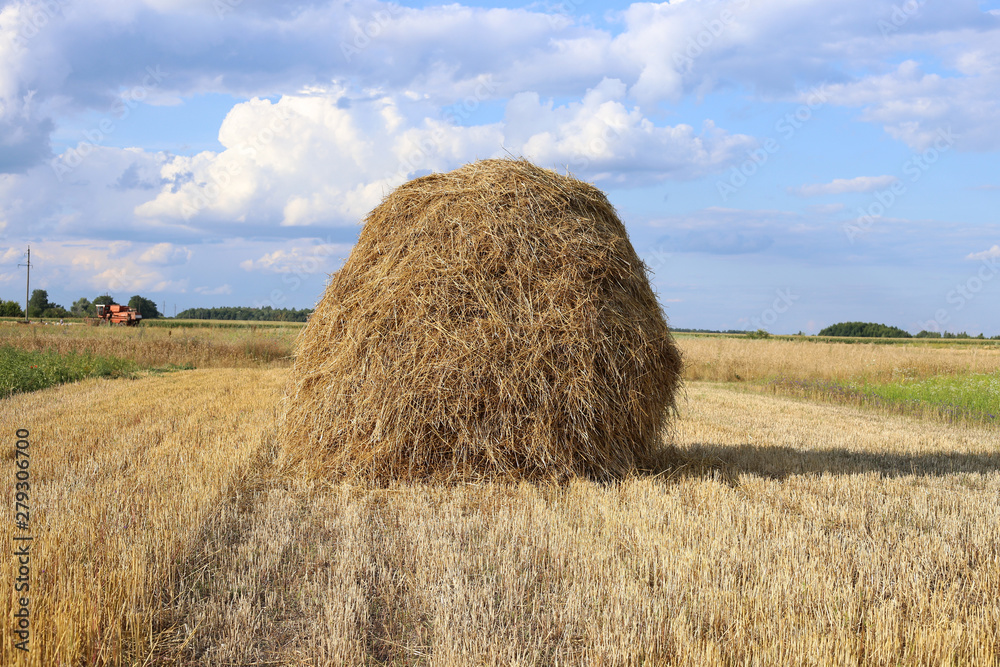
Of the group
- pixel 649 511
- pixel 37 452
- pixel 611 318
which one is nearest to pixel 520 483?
pixel 649 511

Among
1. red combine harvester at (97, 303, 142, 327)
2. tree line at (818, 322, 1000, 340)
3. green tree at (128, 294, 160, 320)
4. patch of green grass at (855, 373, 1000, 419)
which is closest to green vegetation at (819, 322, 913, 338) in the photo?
tree line at (818, 322, 1000, 340)

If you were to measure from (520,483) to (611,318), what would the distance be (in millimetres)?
1895

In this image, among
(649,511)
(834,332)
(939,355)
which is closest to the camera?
(649,511)

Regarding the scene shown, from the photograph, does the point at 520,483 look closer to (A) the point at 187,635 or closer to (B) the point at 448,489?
(B) the point at 448,489

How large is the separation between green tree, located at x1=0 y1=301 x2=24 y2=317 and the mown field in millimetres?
70954

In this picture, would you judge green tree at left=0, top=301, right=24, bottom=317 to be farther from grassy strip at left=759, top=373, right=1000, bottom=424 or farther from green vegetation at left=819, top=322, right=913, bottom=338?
green vegetation at left=819, top=322, right=913, bottom=338

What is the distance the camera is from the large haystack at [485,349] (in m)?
6.03

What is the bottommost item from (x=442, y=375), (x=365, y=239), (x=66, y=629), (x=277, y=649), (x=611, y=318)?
(x=277, y=649)

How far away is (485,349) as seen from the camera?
6.03 m

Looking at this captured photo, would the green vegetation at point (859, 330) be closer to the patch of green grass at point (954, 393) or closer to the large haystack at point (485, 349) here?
the patch of green grass at point (954, 393)

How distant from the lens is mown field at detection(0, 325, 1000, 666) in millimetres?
3320

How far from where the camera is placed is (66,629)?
3.06 metres

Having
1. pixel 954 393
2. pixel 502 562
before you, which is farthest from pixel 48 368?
pixel 954 393

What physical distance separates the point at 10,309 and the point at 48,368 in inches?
2455
